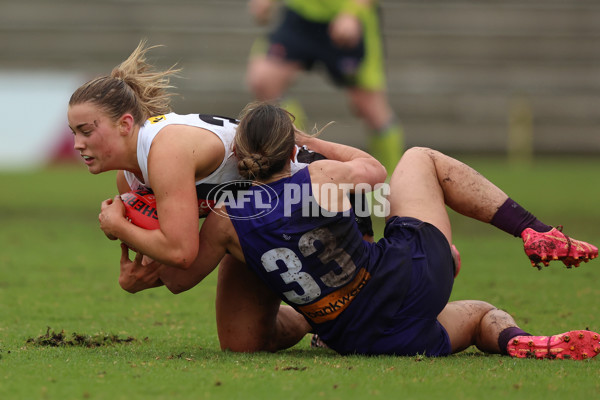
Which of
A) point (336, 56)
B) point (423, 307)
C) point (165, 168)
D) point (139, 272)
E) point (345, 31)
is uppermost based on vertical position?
point (345, 31)

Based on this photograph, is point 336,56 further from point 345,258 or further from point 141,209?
point 345,258

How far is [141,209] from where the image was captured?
385 centimetres

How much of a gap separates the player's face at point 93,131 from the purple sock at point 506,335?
Result: 174 centimetres

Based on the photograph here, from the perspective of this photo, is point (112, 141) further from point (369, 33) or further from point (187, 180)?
point (369, 33)

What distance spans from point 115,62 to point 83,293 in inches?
571

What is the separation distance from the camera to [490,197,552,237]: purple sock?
405 centimetres

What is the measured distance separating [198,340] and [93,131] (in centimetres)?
109

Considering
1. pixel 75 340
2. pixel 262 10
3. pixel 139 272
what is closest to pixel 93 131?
pixel 139 272

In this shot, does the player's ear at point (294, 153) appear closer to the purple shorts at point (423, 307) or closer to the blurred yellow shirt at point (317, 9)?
the purple shorts at point (423, 307)

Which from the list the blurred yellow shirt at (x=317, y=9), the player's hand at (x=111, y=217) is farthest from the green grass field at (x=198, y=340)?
the blurred yellow shirt at (x=317, y=9)

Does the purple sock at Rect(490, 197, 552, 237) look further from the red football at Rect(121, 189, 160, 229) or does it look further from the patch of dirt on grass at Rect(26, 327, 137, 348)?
the patch of dirt on grass at Rect(26, 327, 137, 348)

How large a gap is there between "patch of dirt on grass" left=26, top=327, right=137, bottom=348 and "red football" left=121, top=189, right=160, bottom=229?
25.4 inches

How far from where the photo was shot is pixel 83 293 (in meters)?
5.48

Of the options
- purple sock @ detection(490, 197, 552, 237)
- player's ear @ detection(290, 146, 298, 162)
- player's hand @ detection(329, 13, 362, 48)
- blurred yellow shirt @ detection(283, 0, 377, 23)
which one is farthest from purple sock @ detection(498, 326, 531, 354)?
blurred yellow shirt @ detection(283, 0, 377, 23)
